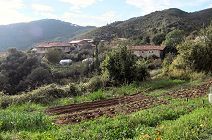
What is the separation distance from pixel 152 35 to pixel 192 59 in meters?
48.6

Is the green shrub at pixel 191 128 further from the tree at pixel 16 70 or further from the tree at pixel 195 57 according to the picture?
the tree at pixel 16 70

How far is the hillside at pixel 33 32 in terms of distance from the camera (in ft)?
449

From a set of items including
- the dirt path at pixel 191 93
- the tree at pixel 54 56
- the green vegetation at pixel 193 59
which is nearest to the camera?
the dirt path at pixel 191 93

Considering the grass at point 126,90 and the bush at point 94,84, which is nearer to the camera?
the grass at point 126,90

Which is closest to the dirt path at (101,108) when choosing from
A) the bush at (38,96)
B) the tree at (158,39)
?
the bush at (38,96)

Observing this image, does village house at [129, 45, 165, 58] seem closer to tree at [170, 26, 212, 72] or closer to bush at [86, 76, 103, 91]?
tree at [170, 26, 212, 72]

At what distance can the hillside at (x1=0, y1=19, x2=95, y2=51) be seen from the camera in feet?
449

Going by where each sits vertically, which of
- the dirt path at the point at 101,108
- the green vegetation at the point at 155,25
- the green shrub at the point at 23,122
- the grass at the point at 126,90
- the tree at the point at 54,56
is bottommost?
the tree at the point at 54,56

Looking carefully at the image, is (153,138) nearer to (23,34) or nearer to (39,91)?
(39,91)

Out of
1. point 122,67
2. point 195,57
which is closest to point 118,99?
point 122,67

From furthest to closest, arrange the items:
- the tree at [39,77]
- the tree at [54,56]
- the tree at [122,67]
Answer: the tree at [54,56], the tree at [39,77], the tree at [122,67]

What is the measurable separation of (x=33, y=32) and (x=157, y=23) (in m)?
74.9

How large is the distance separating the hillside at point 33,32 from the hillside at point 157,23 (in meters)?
44.2

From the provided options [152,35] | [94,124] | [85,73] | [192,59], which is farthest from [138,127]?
[152,35]
